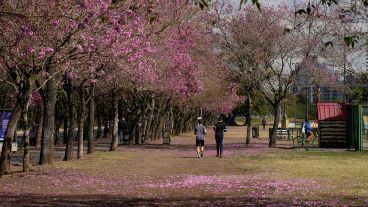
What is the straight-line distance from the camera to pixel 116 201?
41.4 ft

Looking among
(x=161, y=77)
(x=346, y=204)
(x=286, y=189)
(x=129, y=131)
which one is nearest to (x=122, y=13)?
(x=286, y=189)

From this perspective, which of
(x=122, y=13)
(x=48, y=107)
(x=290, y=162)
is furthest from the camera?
(x=290, y=162)

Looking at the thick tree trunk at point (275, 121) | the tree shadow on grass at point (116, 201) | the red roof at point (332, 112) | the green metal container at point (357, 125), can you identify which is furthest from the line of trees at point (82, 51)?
the green metal container at point (357, 125)

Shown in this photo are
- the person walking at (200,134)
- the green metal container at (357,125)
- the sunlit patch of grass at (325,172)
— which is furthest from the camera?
the green metal container at (357,125)

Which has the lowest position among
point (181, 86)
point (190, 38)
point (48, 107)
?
point (48, 107)

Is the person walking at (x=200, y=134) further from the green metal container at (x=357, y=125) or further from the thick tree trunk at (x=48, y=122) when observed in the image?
the green metal container at (x=357, y=125)

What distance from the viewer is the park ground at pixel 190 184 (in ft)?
41.4

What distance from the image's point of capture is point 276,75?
1503 inches

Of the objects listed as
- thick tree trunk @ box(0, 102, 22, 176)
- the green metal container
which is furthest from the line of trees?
the green metal container

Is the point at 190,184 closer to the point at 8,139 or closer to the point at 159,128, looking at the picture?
the point at 8,139

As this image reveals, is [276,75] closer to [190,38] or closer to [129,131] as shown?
[190,38]

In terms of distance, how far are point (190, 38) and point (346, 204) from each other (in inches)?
1159

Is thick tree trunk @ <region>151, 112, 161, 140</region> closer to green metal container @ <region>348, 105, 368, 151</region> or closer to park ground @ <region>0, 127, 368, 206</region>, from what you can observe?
green metal container @ <region>348, 105, 368, 151</region>

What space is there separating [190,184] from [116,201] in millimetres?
4073
